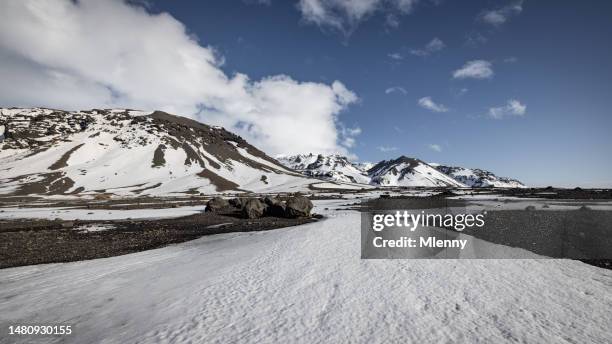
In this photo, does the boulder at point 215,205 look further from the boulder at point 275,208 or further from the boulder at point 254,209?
the boulder at point 275,208

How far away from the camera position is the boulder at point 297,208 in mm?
41656

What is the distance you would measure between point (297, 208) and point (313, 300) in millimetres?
29186

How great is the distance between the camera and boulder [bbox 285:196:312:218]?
137ft

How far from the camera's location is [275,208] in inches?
1772

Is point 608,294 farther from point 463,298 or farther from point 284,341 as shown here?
point 284,341

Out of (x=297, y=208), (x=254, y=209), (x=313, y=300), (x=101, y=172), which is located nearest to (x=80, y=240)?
(x=254, y=209)

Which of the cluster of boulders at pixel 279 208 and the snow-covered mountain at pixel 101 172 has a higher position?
the snow-covered mountain at pixel 101 172

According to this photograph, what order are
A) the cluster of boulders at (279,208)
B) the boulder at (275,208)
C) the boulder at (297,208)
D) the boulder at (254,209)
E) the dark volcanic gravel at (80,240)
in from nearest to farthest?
1. the dark volcanic gravel at (80,240)
2. the boulder at (297,208)
3. the cluster of boulders at (279,208)
4. the boulder at (275,208)
5. the boulder at (254,209)

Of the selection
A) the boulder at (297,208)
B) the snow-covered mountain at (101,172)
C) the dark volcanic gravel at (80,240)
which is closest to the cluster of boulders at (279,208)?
the boulder at (297,208)

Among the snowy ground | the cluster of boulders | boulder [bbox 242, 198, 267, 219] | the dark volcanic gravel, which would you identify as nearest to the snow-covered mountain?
boulder [bbox 242, 198, 267, 219]

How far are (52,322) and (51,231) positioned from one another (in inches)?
1174

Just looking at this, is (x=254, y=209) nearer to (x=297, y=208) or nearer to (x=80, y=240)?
(x=297, y=208)

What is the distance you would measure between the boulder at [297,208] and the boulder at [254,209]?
4.77 m

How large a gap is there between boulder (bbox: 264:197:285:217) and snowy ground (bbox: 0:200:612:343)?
24.5 metres
